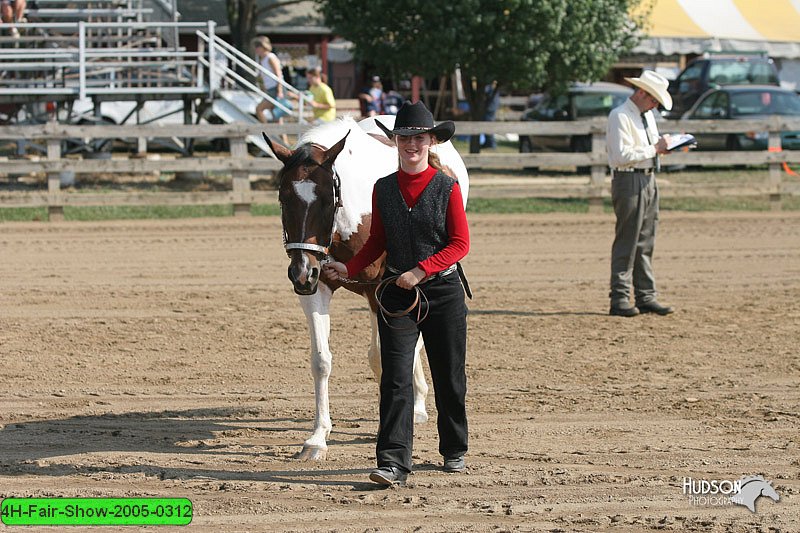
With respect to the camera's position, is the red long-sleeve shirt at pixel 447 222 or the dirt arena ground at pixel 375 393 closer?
the dirt arena ground at pixel 375 393

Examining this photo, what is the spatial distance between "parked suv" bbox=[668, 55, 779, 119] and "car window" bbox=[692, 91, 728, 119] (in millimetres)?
1866

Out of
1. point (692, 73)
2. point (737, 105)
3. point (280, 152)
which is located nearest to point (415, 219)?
point (280, 152)

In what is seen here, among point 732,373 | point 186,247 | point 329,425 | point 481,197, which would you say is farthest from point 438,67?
point 329,425

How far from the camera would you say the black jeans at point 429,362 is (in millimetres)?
5699

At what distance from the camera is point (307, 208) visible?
585 centimetres

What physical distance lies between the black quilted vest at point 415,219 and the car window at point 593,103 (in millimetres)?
20056

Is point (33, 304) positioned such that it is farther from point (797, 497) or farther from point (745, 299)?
point (797, 497)

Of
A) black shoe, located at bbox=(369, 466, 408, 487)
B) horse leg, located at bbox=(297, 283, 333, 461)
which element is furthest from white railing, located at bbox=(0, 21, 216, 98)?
black shoe, located at bbox=(369, 466, 408, 487)

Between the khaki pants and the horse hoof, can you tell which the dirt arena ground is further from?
the khaki pants

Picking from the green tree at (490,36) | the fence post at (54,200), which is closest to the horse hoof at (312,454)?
the fence post at (54,200)

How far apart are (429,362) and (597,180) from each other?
12.3 metres

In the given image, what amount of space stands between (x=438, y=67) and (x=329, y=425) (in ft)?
58.8

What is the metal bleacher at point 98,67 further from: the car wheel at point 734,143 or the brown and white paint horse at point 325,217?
the brown and white paint horse at point 325,217

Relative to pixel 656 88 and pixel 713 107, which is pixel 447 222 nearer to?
pixel 656 88
